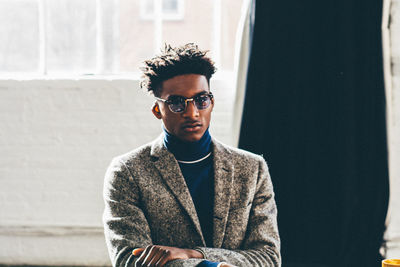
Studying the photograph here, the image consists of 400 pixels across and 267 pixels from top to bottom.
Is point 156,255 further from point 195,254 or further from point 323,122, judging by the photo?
point 323,122

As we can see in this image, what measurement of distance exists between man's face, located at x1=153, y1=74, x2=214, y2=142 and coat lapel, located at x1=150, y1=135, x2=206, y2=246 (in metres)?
0.10

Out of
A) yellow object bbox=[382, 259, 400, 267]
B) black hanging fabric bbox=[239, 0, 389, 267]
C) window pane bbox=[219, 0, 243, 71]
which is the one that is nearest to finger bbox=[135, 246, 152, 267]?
yellow object bbox=[382, 259, 400, 267]

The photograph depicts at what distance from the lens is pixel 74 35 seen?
3314mm

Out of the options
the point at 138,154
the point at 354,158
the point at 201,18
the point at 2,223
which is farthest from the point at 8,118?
the point at 354,158

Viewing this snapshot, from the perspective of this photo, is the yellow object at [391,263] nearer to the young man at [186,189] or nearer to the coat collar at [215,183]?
the young man at [186,189]

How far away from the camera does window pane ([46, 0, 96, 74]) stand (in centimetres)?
331

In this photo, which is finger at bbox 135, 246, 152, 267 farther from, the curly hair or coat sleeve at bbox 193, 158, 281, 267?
the curly hair

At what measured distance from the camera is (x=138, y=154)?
5.83 feet

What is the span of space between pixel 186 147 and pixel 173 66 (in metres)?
0.29

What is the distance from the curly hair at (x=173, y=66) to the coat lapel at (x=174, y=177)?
0.22 metres

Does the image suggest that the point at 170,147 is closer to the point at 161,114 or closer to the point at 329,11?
the point at 161,114

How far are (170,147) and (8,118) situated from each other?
190cm

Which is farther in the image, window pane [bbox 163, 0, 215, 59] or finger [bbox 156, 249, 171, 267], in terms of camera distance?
window pane [bbox 163, 0, 215, 59]

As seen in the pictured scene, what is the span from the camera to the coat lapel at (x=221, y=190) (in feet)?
5.48
